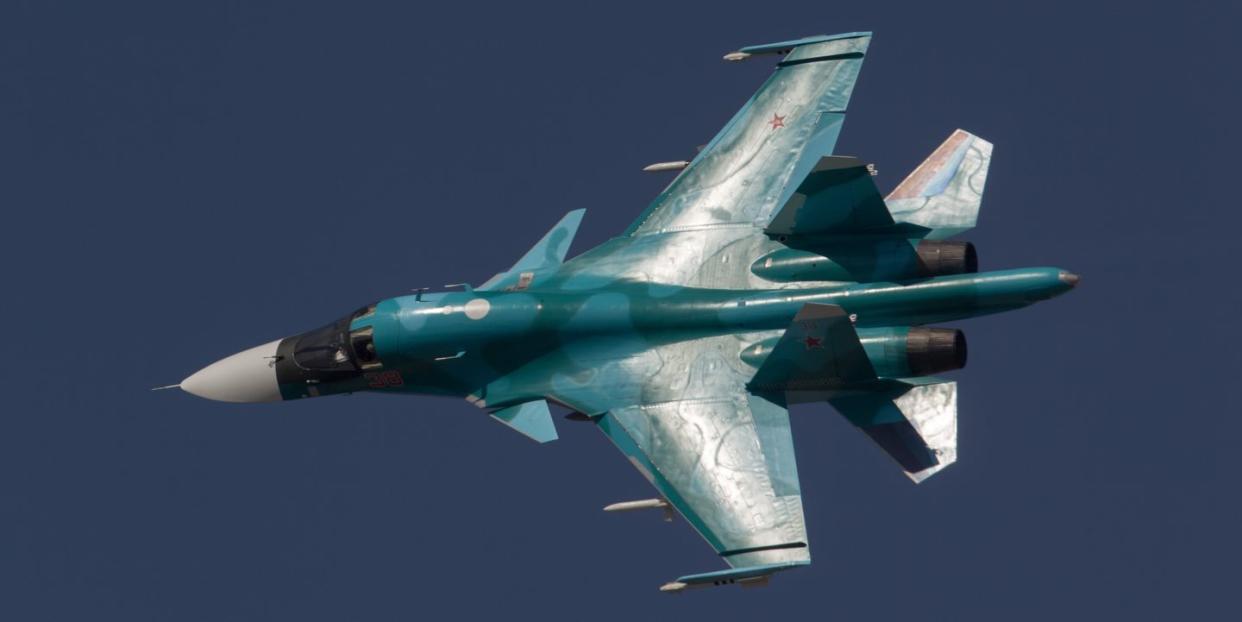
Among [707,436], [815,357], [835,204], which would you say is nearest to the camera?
[815,357]

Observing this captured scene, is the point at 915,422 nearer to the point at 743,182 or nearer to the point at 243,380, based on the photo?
the point at 743,182

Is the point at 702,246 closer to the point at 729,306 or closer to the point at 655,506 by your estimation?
the point at 729,306

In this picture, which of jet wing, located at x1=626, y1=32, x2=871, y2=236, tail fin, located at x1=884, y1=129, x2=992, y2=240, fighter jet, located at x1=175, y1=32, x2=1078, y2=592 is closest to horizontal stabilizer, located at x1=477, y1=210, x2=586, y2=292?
fighter jet, located at x1=175, y1=32, x2=1078, y2=592

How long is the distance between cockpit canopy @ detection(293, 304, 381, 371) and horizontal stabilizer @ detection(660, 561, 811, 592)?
6.70m

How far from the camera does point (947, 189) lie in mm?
40344

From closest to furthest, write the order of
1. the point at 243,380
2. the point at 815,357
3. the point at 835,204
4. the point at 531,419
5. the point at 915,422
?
1. the point at 815,357
2. the point at 915,422
3. the point at 835,204
4. the point at 531,419
5. the point at 243,380

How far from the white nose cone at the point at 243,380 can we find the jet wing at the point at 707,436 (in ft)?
15.7

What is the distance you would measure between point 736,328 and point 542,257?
13.2 feet

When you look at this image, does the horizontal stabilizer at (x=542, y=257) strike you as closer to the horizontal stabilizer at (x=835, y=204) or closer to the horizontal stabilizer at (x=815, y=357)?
the horizontal stabilizer at (x=835, y=204)

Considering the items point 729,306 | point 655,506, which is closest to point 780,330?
point 729,306

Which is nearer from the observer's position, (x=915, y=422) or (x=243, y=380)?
(x=915, y=422)

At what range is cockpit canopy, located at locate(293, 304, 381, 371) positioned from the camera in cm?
4056

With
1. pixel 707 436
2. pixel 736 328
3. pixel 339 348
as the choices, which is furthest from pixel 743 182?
pixel 339 348

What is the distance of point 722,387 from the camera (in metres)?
39.0
